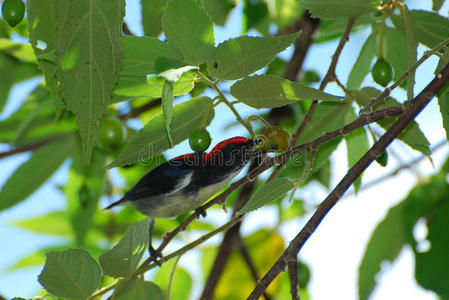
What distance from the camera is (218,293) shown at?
3.50 meters

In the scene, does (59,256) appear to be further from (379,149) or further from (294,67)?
(294,67)

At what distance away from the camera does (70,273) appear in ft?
5.49

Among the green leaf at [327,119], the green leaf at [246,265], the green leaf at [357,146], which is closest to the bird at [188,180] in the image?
the green leaf at [327,119]

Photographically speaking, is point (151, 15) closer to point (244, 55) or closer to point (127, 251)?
point (244, 55)

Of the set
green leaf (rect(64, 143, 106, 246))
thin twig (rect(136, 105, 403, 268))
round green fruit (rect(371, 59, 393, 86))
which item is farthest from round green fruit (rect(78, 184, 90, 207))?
round green fruit (rect(371, 59, 393, 86))

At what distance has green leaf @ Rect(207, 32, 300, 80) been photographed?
1.43 meters

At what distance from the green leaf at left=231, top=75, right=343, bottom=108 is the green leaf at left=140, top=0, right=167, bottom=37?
51cm

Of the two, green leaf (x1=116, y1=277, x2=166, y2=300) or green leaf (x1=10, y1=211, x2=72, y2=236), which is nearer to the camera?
green leaf (x1=116, y1=277, x2=166, y2=300)

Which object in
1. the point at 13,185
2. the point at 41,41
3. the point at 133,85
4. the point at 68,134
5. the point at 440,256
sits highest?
the point at 68,134

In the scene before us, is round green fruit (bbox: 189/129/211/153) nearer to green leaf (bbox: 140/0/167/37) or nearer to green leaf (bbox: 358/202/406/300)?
green leaf (bbox: 140/0/167/37)

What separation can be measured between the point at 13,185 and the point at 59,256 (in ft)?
3.23

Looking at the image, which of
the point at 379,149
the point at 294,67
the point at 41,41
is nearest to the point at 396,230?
the point at 294,67

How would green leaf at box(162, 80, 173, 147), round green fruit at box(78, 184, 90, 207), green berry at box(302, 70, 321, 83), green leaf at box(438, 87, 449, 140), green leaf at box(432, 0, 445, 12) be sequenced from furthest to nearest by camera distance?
green berry at box(302, 70, 321, 83) < round green fruit at box(78, 184, 90, 207) < green leaf at box(432, 0, 445, 12) < green leaf at box(438, 87, 449, 140) < green leaf at box(162, 80, 173, 147)

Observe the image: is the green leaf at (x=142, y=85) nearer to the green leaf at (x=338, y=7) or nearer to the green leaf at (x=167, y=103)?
the green leaf at (x=167, y=103)
